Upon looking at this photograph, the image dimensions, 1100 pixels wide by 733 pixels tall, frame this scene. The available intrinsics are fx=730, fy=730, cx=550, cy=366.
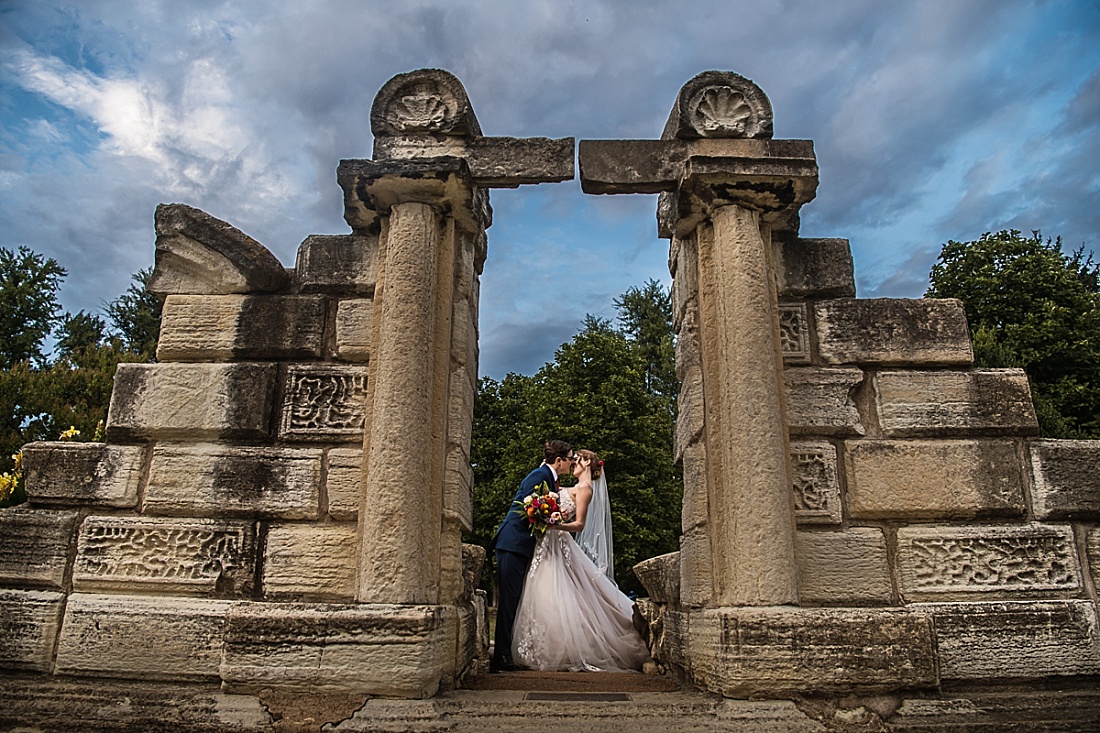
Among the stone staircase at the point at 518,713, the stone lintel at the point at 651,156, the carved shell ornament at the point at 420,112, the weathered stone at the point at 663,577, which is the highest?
the carved shell ornament at the point at 420,112

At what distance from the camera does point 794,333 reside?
184 inches

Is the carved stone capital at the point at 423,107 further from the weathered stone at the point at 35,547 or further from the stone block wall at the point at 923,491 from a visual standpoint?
the weathered stone at the point at 35,547

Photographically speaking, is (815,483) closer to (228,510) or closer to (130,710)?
(228,510)

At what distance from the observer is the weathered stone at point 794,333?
4.61m

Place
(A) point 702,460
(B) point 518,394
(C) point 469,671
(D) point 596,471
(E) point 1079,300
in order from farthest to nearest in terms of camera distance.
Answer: (B) point 518,394
(E) point 1079,300
(D) point 596,471
(C) point 469,671
(A) point 702,460

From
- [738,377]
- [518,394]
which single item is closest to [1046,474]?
[738,377]

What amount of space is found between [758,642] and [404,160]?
346 cm

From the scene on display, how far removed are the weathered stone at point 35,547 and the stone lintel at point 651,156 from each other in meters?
3.81

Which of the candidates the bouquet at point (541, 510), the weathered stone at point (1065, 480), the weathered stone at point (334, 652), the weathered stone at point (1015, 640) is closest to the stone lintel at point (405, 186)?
the weathered stone at point (334, 652)

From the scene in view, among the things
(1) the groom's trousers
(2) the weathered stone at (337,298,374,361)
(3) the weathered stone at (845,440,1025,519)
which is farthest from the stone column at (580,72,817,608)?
(1) the groom's trousers

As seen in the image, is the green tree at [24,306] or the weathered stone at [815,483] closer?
the weathered stone at [815,483]

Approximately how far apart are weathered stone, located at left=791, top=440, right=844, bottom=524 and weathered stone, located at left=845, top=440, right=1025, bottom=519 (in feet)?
0.36

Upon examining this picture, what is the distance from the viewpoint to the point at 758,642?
3.72m

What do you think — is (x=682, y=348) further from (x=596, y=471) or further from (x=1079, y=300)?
(x=1079, y=300)
